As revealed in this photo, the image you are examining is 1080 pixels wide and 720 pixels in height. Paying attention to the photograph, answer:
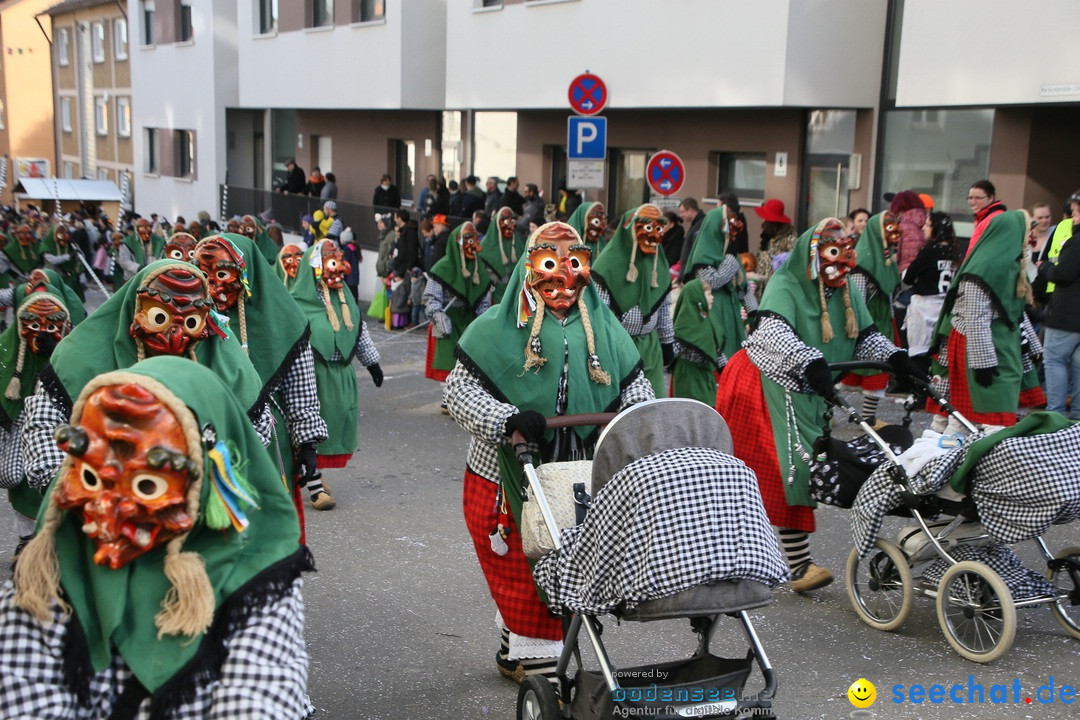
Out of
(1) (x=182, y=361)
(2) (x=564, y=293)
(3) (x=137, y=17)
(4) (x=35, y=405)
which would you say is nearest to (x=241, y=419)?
(1) (x=182, y=361)

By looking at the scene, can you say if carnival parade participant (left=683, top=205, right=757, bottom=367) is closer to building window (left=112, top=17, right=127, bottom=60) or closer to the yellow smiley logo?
the yellow smiley logo

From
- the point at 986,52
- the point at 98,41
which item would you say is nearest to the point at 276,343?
the point at 986,52

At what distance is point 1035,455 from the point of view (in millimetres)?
4816

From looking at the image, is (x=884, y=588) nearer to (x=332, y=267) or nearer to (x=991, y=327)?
(x=991, y=327)

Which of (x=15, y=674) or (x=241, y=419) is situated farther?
(x=241, y=419)

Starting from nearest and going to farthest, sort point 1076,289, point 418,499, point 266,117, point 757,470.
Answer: point 757,470, point 418,499, point 1076,289, point 266,117

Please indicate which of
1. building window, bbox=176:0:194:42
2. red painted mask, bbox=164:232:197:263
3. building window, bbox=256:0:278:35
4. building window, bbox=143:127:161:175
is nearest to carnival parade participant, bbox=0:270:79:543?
red painted mask, bbox=164:232:197:263

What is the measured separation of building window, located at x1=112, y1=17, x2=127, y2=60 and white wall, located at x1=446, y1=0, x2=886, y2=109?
2065 cm

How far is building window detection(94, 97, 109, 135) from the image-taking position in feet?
125

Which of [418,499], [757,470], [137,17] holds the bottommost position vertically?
[418,499]

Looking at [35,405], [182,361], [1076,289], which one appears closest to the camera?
[182,361]

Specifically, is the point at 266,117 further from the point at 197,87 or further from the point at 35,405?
the point at 35,405

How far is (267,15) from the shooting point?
84.1 ft

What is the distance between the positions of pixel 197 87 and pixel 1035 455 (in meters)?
26.7
